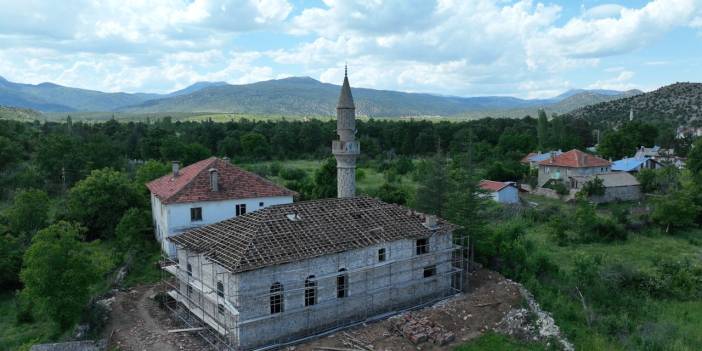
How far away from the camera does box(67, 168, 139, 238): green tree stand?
116ft

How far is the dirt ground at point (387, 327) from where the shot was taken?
65.8 ft

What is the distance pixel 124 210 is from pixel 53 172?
68.8 feet

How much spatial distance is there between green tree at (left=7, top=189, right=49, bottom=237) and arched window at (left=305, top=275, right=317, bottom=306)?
22185mm

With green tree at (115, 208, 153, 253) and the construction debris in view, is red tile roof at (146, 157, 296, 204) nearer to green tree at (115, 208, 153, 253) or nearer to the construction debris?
green tree at (115, 208, 153, 253)

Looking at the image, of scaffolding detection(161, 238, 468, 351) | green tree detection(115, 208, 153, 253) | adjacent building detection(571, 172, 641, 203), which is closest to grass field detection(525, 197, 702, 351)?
scaffolding detection(161, 238, 468, 351)

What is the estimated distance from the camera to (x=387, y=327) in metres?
21.5

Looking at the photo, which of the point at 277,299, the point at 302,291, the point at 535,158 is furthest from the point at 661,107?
the point at 277,299

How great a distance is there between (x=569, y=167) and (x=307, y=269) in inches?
1795

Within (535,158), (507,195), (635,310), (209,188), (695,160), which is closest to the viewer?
(635,310)

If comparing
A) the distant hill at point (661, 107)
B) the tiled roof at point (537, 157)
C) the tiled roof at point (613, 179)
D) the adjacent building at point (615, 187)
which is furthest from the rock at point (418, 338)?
the distant hill at point (661, 107)

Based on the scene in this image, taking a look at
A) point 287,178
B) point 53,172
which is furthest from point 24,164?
point 287,178

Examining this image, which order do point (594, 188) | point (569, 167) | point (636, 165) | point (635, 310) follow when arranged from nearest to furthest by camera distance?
point (635, 310) < point (594, 188) < point (569, 167) < point (636, 165)

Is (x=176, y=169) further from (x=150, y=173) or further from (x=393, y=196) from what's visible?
(x=393, y=196)

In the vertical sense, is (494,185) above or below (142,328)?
above
